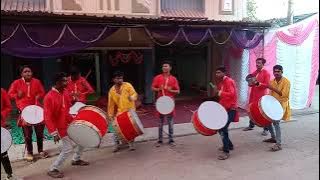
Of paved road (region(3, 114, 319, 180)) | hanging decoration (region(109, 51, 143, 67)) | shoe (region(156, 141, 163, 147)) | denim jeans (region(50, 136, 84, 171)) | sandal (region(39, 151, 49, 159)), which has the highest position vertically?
hanging decoration (region(109, 51, 143, 67))

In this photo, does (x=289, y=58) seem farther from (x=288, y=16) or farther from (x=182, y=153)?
(x=182, y=153)

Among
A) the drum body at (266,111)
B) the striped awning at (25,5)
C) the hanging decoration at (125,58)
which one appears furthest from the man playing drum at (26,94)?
the hanging decoration at (125,58)

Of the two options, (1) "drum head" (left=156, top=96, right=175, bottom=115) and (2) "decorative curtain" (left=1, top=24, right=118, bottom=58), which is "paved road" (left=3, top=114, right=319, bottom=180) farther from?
(2) "decorative curtain" (left=1, top=24, right=118, bottom=58)

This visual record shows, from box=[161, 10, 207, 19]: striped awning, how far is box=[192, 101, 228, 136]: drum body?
6.32 meters

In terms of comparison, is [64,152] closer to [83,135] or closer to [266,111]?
[83,135]

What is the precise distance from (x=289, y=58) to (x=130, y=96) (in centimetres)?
553

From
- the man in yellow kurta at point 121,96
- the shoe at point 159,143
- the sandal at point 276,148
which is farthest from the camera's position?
the shoe at point 159,143

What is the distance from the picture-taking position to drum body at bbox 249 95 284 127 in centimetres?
578

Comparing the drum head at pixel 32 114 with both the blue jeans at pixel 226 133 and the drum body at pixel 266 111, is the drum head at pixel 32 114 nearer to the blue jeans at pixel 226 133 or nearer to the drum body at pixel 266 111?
the blue jeans at pixel 226 133

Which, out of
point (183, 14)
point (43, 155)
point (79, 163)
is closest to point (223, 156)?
point (79, 163)

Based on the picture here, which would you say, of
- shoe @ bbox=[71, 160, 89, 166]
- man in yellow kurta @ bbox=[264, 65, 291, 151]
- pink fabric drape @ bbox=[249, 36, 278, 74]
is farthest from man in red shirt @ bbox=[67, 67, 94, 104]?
pink fabric drape @ bbox=[249, 36, 278, 74]

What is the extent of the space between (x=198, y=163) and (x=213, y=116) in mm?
745

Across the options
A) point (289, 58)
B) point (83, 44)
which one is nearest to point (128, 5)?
point (83, 44)

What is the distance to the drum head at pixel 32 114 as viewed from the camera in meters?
5.54
